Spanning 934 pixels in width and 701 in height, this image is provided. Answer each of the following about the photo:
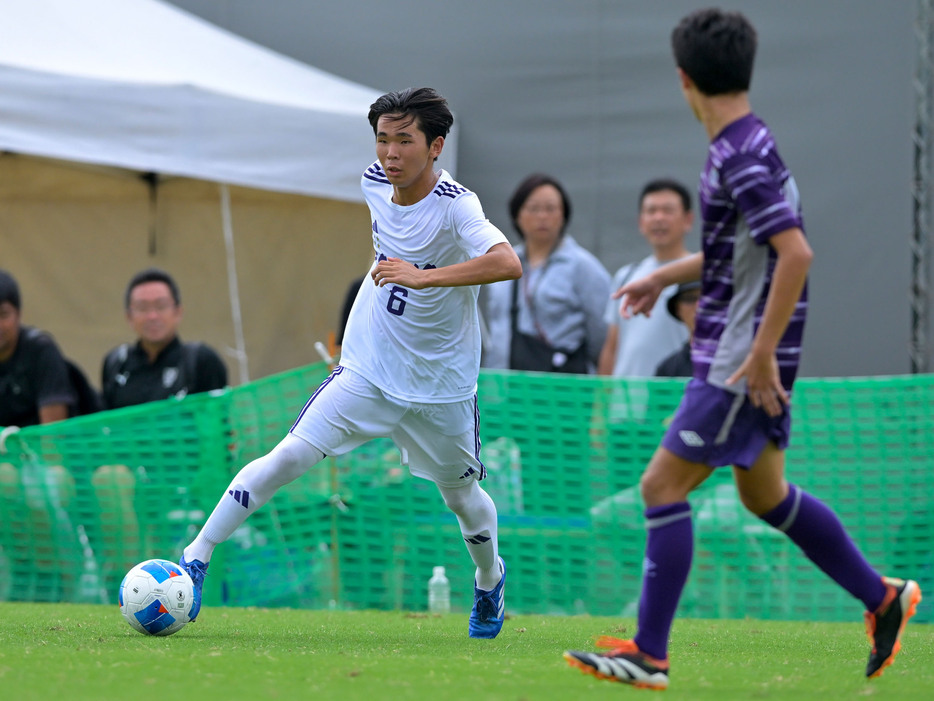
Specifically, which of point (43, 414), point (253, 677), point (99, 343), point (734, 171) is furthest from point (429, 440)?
point (99, 343)

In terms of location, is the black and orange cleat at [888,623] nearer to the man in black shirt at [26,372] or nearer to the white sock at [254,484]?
the white sock at [254,484]

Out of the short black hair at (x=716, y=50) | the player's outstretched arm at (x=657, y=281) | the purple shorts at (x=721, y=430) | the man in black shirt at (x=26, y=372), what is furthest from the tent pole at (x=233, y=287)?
the purple shorts at (x=721, y=430)

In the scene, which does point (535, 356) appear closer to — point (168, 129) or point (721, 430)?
point (168, 129)

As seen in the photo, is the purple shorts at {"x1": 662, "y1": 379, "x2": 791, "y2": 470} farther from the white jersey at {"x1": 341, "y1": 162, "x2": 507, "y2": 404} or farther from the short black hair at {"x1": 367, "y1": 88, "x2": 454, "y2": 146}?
the short black hair at {"x1": 367, "y1": 88, "x2": 454, "y2": 146}

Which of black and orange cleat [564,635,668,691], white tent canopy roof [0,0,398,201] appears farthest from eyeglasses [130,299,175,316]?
black and orange cleat [564,635,668,691]

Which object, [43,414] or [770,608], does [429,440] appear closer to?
[770,608]

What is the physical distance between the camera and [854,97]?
30.2 ft

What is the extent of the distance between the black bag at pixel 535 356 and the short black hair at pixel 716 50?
177 inches

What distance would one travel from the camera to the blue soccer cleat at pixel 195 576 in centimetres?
470

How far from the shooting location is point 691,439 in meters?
3.59

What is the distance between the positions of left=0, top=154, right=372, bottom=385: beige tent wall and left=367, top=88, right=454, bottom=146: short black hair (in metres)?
5.02

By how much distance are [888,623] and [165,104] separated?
19.9 ft

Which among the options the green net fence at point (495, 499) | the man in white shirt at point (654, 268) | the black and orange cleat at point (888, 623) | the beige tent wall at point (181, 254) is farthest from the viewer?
the beige tent wall at point (181, 254)

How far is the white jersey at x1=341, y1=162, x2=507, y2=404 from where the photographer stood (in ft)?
16.0
